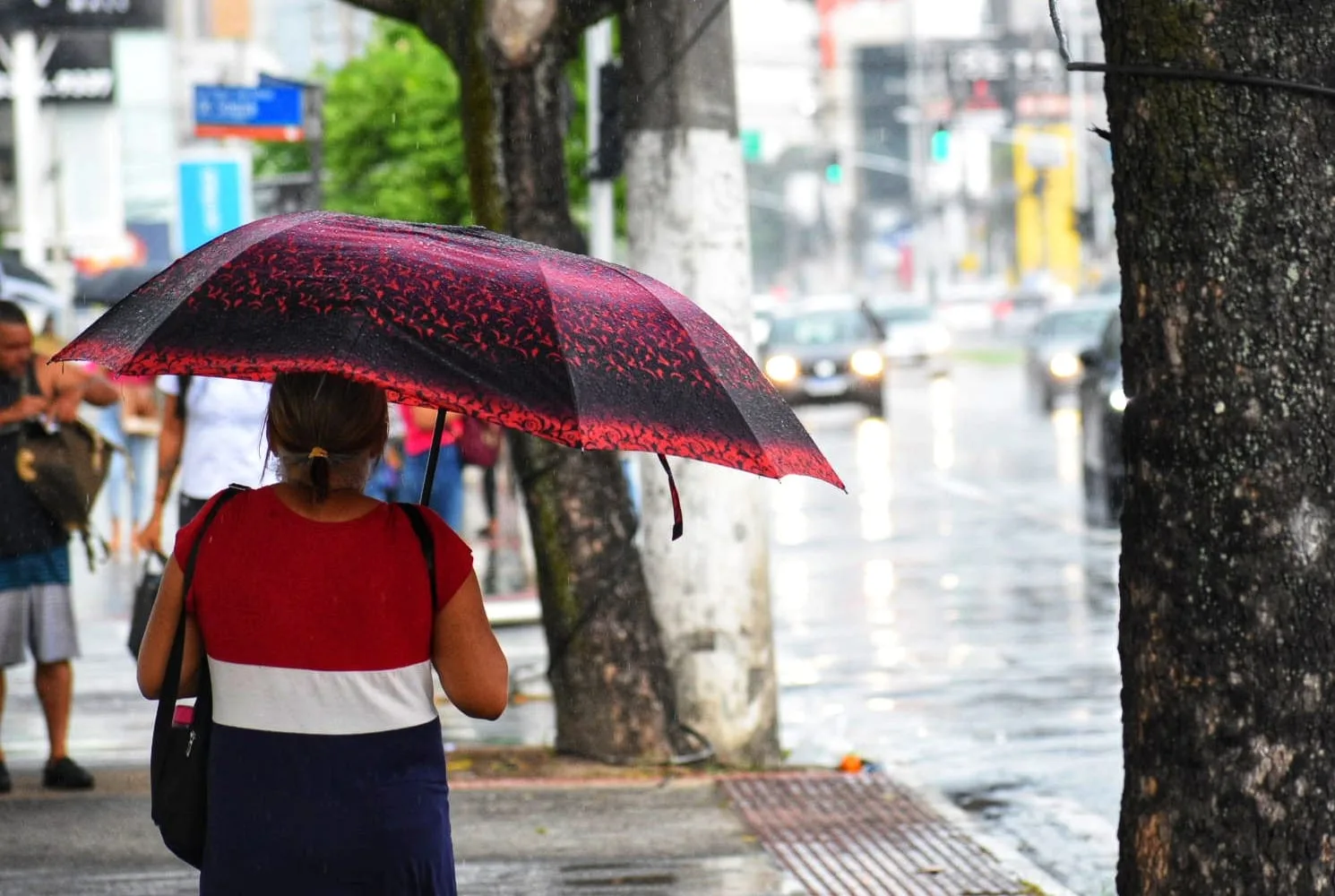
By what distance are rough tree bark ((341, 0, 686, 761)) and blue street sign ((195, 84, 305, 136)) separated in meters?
11.2

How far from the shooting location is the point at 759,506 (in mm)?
8383

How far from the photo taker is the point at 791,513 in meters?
20.1

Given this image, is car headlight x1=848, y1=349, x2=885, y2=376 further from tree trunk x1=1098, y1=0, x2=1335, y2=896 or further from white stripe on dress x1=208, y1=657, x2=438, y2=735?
white stripe on dress x1=208, y1=657, x2=438, y2=735

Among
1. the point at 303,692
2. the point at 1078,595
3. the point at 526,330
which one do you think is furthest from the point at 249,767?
the point at 1078,595

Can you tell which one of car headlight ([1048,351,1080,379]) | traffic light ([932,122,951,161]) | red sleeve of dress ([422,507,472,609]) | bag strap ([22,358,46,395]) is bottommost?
car headlight ([1048,351,1080,379])

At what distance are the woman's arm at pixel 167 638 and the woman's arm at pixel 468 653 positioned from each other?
0.08ft

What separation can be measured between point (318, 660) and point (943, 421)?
30.5 meters

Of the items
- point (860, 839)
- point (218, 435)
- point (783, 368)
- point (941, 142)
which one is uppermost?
point (941, 142)

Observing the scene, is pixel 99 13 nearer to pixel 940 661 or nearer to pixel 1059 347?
pixel 1059 347

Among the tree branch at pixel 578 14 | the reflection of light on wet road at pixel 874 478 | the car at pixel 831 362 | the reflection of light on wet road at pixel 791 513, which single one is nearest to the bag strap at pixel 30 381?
the tree branch at pixel 578 14

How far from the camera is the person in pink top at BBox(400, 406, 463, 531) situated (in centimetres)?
1345

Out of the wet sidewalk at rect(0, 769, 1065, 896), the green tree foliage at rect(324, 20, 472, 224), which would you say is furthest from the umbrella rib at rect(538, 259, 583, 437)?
the green tree foliage at rect(324, 20, 472, 224)

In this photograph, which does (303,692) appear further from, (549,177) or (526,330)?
(549,177)

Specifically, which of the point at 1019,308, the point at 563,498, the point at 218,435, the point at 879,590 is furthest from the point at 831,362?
the point at 1019,308
